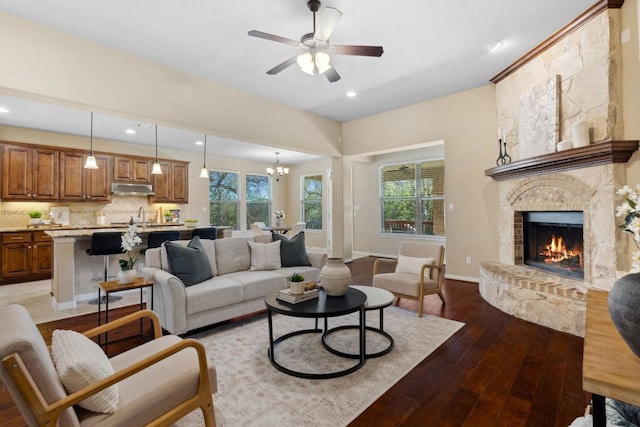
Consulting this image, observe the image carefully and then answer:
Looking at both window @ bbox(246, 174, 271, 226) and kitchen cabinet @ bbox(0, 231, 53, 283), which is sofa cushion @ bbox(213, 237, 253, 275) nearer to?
kitchen cabinet @ bbox(0, 231, 53, 283)

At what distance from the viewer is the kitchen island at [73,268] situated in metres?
3.81

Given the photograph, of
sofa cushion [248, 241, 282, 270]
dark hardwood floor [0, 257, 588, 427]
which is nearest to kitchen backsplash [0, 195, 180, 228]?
dark hardwood floor [0, 257, 588, 427]

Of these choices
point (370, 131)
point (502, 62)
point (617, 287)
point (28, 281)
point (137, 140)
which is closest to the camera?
point (617, 287)

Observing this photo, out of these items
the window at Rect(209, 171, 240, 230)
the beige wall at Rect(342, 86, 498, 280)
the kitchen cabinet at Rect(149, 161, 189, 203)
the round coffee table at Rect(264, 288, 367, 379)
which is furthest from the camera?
the window at Rect(209, 171, 240, 230)

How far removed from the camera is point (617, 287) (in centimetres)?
99

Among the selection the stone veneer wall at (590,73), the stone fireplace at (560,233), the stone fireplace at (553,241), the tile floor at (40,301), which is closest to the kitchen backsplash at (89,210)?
the tile floor at (40,301)

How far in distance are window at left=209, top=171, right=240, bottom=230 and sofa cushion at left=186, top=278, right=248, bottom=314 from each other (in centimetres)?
565

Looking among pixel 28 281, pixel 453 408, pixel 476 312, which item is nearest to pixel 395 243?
pixel 476 312

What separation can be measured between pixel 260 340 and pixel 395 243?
203 inches

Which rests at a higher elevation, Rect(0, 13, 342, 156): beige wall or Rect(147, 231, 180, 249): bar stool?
Rect(0, 13, 342, 156): beige wall

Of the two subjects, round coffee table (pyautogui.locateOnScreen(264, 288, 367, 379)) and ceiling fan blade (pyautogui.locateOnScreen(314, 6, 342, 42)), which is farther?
ceiling fan blade (pyautogui.locateOnScreen(314, 6, 342, 42))

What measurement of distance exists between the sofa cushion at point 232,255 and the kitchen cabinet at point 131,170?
446 cm

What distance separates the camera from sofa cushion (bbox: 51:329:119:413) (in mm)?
1236

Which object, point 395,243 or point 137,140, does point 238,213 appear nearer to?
point 137,140
